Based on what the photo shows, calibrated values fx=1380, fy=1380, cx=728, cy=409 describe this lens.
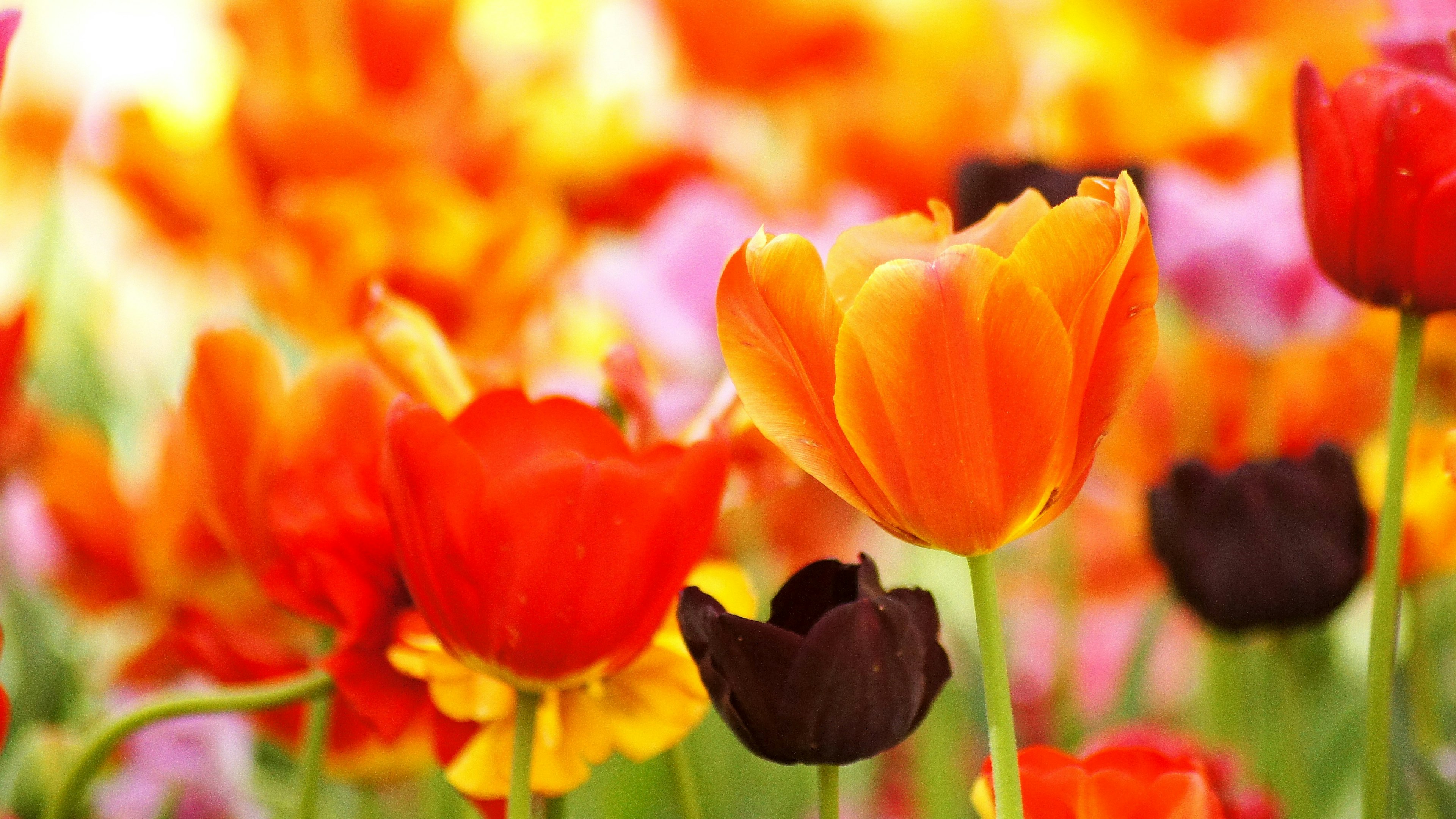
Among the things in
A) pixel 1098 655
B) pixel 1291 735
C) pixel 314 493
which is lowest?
pixel 1098 655

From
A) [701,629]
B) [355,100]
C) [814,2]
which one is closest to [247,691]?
[701,629]

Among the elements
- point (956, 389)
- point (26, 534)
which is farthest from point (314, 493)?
point (26, 534)

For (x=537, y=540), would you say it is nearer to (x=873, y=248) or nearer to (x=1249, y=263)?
(x=873, y=248)

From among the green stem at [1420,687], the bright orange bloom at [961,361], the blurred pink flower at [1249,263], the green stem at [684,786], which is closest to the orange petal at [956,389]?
the bright orange bloom at [961,361]

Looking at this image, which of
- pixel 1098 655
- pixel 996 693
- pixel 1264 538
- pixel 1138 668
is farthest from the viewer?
pixel 1098 655

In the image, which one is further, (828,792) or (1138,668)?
(1138,668)

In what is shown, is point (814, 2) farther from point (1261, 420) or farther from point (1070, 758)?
point (1070, 758)

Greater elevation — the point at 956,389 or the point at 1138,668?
the point at 956,389

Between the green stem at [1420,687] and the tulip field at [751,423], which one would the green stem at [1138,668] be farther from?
the green stem at [1420,687]
